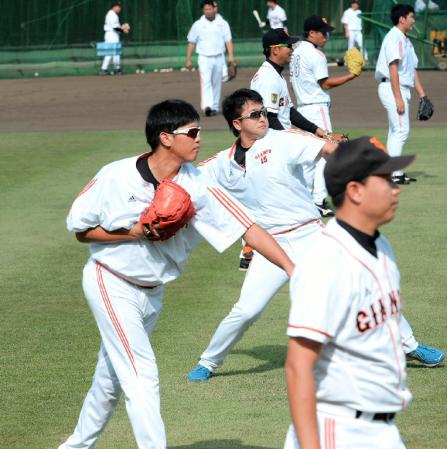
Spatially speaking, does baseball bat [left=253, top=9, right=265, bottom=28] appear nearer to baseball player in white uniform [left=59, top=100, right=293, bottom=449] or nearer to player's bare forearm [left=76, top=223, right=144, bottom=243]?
baseball player in white uniform [left=59, top=100, right=293, bottom=449]

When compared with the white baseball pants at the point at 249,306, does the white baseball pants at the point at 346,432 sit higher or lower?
higher

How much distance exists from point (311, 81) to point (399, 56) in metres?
1.57

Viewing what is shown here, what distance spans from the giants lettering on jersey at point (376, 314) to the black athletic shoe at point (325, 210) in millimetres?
9674

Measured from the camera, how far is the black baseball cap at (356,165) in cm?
377

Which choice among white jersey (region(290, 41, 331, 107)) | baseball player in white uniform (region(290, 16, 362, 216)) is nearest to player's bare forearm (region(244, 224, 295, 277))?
baseball player in white uniform (region(290, 16, 362, 216))

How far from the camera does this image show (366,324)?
3812mm

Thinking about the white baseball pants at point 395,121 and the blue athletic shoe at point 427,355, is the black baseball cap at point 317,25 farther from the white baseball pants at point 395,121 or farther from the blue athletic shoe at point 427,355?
the blue athletic shoe at point 427,355

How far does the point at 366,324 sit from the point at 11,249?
897 cm

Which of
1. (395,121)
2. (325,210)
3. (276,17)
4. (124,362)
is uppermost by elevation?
(124,362)

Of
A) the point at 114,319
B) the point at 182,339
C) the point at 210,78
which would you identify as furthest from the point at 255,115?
the point at 210,78

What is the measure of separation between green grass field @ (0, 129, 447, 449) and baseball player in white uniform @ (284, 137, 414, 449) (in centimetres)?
265

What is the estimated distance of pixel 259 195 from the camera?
7977mm

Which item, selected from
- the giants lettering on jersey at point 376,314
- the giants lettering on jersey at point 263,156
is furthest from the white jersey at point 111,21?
the giants lettering on jersey at point 376,314

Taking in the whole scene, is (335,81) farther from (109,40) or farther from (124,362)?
(109,40)
